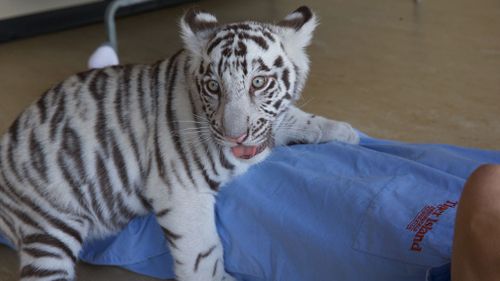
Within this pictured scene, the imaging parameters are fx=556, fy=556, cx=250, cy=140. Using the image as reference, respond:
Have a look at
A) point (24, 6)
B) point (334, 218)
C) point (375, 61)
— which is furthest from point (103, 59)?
point (24, 6)

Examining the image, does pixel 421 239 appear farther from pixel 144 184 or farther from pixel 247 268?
pixel 144 184

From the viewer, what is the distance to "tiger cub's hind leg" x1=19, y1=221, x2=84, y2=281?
1353 millimetres

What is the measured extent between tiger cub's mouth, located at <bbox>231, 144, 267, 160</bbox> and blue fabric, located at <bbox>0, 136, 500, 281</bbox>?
126 millimetres

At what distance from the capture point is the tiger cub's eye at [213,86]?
125 centimetres

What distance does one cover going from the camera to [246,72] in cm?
121

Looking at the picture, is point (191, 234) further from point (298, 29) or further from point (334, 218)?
point (298, 29)

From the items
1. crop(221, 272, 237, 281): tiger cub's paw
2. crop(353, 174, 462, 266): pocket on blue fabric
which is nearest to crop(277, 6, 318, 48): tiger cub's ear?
crop(353, 174, 462, 266): pocket on blue fabric

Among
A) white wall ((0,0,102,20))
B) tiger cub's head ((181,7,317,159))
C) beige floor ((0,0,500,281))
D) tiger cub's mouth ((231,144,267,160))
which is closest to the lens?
tiger cub's head ((181,7,317,159))

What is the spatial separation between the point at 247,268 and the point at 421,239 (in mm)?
476

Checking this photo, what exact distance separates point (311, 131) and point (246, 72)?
470 mm

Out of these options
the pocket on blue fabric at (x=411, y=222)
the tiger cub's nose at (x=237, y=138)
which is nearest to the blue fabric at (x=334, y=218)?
the pocket on blue fabric at (x=411, y=222)

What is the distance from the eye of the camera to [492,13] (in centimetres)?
335

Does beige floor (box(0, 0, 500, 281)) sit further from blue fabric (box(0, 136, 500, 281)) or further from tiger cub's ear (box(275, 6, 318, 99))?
tiger cub's ear (box(275, 6, 318, 99))

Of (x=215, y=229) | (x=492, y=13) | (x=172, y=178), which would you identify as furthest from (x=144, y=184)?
(x=492, y=13)
